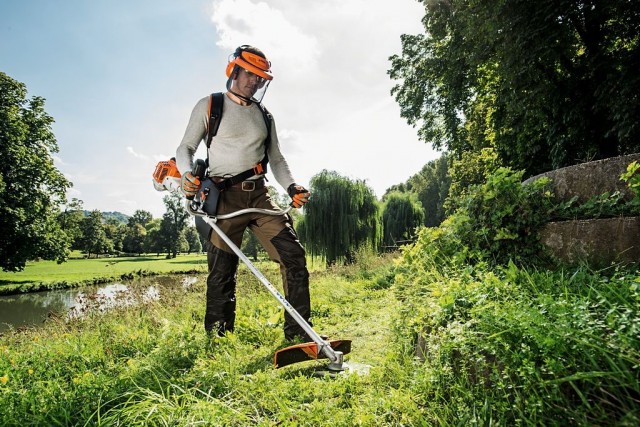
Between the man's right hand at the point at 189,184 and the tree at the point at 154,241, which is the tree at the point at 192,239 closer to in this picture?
the tree at the point at 154,241

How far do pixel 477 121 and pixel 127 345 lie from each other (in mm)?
14029

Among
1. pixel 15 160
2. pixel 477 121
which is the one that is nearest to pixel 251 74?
pixel 477 121

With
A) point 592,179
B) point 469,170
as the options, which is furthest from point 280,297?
point 469,170

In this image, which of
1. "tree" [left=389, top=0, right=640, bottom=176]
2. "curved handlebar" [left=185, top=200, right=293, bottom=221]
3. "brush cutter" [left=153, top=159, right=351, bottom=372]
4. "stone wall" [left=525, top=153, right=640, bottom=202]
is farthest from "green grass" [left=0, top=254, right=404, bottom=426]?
"tree" [left=389, top=0, right=640, bottom=176]

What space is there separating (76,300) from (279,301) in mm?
5065

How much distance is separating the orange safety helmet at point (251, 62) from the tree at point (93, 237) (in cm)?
6854

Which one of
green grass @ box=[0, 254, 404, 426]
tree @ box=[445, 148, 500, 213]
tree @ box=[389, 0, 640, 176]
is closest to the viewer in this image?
green grass @ box=[0, 254, 404, 426]

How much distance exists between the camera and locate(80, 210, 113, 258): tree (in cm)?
6078

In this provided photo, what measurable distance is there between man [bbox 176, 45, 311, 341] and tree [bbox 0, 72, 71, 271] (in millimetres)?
22366

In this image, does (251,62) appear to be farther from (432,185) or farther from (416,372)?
(432,185)

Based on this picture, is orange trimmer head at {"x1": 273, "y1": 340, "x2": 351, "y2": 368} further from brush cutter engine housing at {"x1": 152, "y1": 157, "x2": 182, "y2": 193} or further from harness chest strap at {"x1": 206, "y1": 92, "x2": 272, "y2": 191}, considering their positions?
brush cutter engine housing at {"x1": 152, "y1": 157, "x2": 182, "y2": 193}

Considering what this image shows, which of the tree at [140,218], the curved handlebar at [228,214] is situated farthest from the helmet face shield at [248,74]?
the tree at [140,218]

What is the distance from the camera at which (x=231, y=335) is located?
3330 mm

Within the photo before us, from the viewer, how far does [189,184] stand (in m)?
3.18
